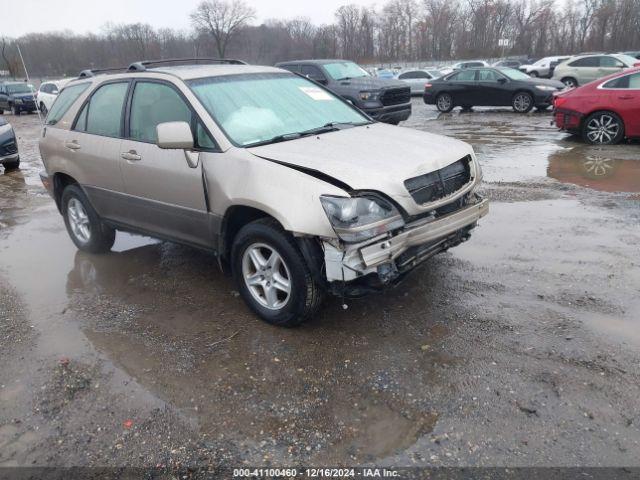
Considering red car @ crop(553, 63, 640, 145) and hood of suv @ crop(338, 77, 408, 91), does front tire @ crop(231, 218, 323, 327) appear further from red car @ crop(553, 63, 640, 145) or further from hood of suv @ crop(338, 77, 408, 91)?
hood of suv @ crop(338, 77, 408, 91)

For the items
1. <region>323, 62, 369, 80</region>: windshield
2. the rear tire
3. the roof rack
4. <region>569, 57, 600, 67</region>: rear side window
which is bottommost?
the rear tire

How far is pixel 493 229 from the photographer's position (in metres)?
5.68

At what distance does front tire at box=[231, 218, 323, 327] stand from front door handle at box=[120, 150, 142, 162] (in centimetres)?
130

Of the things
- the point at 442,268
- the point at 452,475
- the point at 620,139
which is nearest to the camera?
the point at 452,475

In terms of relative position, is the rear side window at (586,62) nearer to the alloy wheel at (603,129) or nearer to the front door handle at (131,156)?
the alloy wheel at (603,129)

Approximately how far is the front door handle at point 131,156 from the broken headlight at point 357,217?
203 centimetres

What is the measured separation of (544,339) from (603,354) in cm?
36

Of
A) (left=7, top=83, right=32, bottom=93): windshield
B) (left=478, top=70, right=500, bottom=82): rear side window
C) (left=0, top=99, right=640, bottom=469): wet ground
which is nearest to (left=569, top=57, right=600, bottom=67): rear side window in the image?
(left=478, top=70, right=500, bottom=82): rear side window

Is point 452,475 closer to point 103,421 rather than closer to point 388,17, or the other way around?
point 103,421

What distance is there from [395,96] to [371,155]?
9930 mm

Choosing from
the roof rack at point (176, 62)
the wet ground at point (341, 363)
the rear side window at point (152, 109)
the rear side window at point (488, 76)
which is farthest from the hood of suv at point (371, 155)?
the rear side window at point (488, 76)

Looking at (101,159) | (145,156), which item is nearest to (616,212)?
(145,156)

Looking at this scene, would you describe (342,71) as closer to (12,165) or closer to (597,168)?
(597,168)

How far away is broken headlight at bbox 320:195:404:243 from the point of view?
3.15 m
